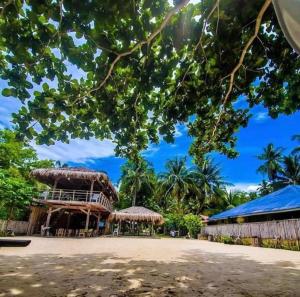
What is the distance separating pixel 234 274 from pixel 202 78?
13.6 feet

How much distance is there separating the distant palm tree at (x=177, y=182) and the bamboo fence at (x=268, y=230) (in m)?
18.1

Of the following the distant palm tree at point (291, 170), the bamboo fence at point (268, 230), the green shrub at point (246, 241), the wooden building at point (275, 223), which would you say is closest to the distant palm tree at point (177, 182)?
the distant palm tree at point (291, 170)

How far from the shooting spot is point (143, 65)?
4789 mm

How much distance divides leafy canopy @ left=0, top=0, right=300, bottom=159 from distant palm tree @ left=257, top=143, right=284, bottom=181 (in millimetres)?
35231

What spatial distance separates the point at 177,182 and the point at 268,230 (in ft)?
79.9

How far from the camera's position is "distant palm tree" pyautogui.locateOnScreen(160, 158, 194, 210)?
127 ft

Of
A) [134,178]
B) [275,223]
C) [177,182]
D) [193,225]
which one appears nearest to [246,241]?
[275,223]

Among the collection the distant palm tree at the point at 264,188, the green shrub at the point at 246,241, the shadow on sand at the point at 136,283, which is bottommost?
the shadow on sand at the point at 136,283

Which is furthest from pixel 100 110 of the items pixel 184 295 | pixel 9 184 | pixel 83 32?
pixel 9 184

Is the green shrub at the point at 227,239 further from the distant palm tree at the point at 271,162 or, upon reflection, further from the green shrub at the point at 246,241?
the distant palm tree at the point at 271,162

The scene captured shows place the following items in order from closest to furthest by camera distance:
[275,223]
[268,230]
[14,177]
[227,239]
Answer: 1. [275,223]
2. [268,230]
3. [227,239]
4. [14,177]

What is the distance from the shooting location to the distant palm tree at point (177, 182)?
1522 inches

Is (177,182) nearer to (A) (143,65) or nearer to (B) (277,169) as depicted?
(B) (277,169)

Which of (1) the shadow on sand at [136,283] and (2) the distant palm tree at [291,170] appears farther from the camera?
(2) the distant palm tree at [291,170]
